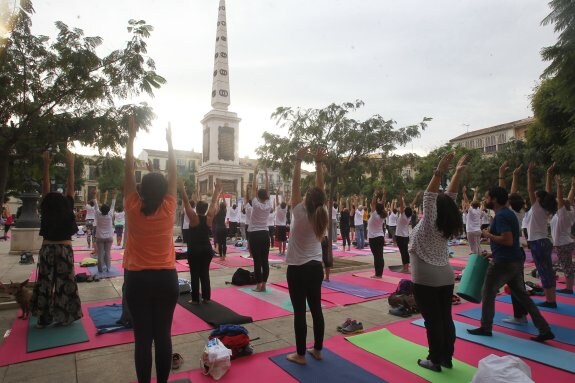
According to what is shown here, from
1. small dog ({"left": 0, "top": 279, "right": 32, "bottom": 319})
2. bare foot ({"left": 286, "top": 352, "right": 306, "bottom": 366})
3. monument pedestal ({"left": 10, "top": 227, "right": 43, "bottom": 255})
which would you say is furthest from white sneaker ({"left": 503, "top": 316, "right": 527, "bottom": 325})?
monument pedestal ({"left": 10, "top": 227, "right": 43, "bottom": 255})

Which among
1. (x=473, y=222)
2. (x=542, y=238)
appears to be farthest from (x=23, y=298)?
(x=473, y=222)

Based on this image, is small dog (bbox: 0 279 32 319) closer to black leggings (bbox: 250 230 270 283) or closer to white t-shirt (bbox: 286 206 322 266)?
black leggings (bbox: 250 230 270 283)

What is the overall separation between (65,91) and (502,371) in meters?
7.05

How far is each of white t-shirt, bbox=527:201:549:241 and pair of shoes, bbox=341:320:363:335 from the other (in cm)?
365

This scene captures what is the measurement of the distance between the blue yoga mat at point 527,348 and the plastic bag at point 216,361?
123 inches

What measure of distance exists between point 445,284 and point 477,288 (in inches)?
54.7

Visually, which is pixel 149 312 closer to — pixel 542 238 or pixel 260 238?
pixel 260 238

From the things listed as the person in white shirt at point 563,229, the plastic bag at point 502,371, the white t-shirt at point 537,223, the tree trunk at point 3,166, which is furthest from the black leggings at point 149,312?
the person in white shirt at point 563,229

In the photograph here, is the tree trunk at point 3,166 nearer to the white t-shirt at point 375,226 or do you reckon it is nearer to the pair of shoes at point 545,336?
the white t-shirt at point 375,226

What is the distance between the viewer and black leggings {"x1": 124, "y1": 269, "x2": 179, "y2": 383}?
2961 mm

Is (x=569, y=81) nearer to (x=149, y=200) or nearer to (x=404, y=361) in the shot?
(x=404, y=361)

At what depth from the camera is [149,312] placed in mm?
2982

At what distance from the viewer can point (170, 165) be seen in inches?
134

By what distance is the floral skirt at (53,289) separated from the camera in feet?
17.6
